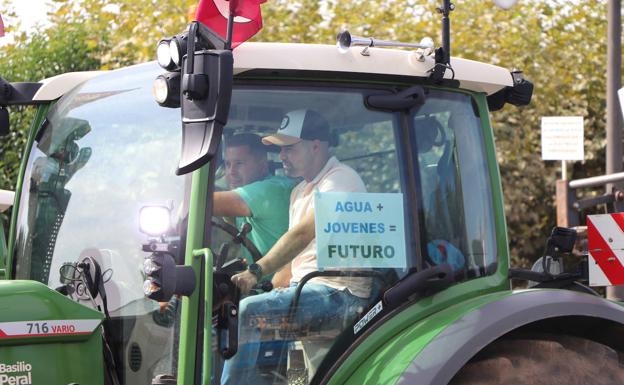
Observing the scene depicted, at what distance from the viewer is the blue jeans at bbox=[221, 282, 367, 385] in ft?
12.1

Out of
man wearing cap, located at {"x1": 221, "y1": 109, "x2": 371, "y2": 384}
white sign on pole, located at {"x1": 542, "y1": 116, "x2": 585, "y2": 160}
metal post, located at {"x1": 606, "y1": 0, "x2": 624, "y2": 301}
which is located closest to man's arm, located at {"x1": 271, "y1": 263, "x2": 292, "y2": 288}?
man wearing cap, located at {"x1": 221, "y1": 109, "x2": 371, "y2": 384}

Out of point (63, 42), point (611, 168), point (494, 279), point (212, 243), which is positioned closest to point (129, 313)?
point (212, 243)

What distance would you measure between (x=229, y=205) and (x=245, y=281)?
264 millimetres

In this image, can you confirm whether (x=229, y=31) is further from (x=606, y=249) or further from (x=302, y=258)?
(x=606, y=249)

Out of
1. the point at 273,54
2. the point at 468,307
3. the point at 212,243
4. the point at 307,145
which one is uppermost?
the point at 273,54

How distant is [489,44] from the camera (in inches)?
543

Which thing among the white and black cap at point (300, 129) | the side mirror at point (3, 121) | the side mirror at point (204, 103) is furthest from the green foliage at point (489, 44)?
the side mirror at point (204, 103)

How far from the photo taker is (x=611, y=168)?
10.8m

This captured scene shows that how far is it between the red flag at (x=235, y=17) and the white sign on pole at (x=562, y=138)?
23.8ft

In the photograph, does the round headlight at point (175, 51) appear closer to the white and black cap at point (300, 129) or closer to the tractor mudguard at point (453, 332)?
the white and black cap at point (300, 129)

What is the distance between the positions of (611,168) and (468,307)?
24.2 ft

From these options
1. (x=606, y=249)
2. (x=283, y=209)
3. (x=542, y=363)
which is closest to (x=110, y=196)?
(x=283, y=209)

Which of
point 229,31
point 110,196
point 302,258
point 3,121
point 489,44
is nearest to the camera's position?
point 229,31

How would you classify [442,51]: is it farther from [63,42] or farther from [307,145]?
[63,42]
